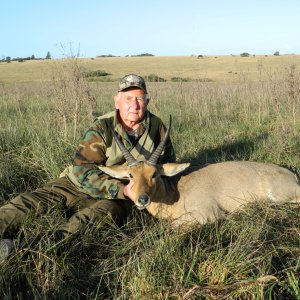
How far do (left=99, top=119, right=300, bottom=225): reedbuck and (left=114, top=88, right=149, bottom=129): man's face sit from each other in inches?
20.0

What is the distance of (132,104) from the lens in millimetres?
5133

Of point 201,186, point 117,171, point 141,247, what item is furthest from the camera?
point 201,186

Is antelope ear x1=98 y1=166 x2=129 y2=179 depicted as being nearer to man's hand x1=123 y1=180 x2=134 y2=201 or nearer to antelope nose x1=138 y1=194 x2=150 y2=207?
man's hand x1=123 y1=180 x2=134 y2=201

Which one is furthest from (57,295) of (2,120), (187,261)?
(2,120)

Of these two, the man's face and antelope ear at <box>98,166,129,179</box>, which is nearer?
antelope ear at <box>98,166,129,179</box>

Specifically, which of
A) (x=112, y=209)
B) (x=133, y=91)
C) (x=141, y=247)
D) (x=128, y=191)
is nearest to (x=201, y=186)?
(x=128, y=191)

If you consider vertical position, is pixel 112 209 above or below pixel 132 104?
below

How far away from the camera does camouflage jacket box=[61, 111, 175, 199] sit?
4.95 m

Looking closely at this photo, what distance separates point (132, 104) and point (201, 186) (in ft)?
4.41

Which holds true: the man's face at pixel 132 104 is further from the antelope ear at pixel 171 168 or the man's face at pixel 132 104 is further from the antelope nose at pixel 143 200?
the antelope nose at pixel 143 200

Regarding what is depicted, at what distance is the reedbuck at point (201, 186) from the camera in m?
4.75

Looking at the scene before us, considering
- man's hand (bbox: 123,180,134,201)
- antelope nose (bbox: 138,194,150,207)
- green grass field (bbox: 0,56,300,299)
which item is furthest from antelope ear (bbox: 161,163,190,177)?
antelope nose (bbox: 138,194,150,207)

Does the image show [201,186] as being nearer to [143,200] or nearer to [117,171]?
[117,171]

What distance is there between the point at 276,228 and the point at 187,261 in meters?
1.47
